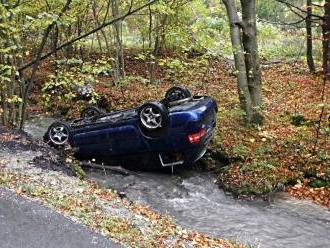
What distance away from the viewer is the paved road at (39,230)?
4.75m

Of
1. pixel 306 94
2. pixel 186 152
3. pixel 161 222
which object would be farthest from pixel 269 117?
pixel 161 222

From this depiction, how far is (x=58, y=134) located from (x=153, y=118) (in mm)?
2506

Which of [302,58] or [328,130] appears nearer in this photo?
[328,130]

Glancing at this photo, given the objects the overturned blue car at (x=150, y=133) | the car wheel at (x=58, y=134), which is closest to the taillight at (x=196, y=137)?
the overturned blue car at (x=150, y=133)

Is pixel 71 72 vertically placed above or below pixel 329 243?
above

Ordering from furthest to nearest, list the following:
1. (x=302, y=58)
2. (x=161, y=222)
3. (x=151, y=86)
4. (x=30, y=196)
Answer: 1. (x=302, y=58)
2. (x=151, y=86)
3. (x=161, y=222)
4. (x=30, y=196)

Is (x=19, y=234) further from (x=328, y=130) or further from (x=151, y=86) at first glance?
(x=151, y=86)

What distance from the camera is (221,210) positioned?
9008 millimetres

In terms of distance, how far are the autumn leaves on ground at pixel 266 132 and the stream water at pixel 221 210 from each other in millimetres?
469

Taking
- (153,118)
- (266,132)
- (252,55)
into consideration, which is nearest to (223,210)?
(153,118)

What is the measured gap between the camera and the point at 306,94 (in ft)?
56.5

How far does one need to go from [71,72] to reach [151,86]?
8.33 metres

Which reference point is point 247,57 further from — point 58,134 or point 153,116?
point 58,134

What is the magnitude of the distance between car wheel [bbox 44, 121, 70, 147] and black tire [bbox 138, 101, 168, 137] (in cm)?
196
